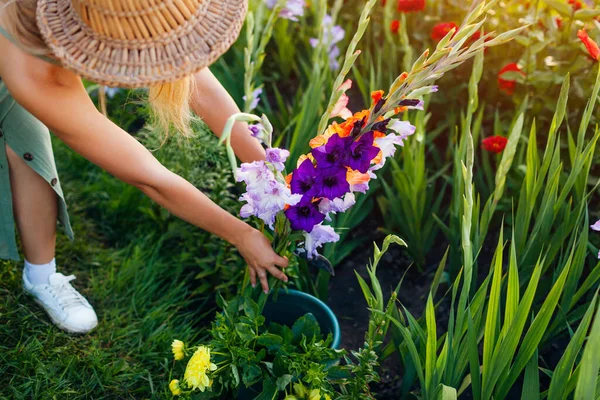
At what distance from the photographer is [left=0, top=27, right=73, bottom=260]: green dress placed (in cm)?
170

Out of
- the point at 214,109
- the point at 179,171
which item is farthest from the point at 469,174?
the point at 179,171

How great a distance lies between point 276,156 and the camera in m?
1.31

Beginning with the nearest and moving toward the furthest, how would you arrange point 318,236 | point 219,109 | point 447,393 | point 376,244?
1. point 447,393
2. point 318,236
3. point 219,109
4. point 376,244

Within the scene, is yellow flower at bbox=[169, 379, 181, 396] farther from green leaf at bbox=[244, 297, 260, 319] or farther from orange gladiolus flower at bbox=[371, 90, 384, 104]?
orange gladiolus flower at bbox=[371, 90, 384, 104]

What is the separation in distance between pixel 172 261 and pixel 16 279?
53cm

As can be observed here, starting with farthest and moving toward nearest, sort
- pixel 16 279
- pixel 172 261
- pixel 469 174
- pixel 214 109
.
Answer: pixel 172 261 → pixel 16 279 → pixel 214 109 → pixel 469 174

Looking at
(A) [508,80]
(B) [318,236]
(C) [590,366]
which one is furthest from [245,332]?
(A) [508,80]

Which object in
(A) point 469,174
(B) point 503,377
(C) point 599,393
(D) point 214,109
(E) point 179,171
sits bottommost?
(E) point 179,171

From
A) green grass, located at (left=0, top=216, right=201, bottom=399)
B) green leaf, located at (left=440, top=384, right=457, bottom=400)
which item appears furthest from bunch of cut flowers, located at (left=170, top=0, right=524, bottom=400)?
green grass, located at (left=0, top=216, right=201, bottom=399)

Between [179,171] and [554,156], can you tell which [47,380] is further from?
[554,156]

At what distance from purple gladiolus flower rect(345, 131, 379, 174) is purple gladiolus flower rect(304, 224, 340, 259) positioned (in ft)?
0.65

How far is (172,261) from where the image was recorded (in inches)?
88.4

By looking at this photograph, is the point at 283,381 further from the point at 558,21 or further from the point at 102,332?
the point at 558,21

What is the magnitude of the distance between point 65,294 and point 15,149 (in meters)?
0.53
